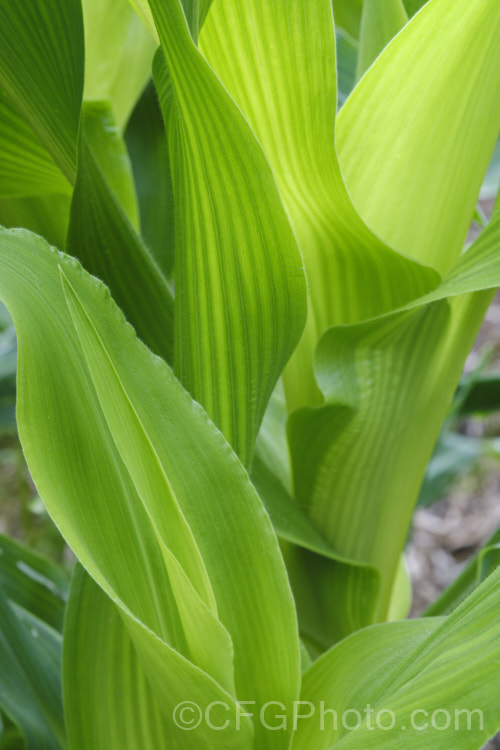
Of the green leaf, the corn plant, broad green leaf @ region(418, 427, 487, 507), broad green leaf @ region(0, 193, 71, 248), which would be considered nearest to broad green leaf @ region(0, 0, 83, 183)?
the corn plant

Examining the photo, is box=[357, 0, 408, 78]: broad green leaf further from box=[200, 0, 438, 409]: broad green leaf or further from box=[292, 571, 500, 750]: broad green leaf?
box=[292, 571, 500, 750]: broad green leaf

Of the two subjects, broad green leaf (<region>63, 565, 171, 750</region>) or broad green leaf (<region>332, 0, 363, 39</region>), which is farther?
broad green leaf (<region>332, 0, 363, 39</region>)

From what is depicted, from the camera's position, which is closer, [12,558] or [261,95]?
[261,95]

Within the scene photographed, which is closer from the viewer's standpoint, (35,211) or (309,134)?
(309,134)

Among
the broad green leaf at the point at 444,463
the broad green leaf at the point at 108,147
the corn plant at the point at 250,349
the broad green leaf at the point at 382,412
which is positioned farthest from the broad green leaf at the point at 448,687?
the broad green leaf at the point at 444,463

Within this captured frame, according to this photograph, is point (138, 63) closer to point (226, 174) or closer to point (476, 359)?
point (226, 174)

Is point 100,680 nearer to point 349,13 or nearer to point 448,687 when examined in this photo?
point 448,687

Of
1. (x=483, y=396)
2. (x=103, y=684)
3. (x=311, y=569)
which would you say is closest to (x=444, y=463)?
(x=483, y=396)

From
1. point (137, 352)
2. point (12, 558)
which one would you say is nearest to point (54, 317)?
point (137, 352)
